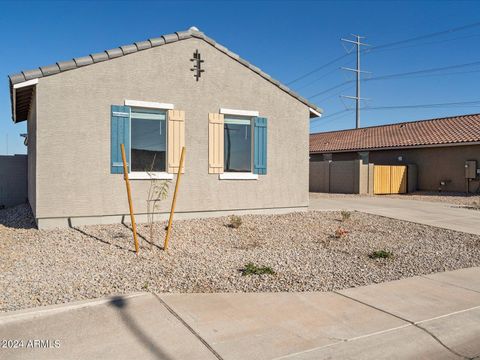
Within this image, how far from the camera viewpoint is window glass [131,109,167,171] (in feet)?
31.0

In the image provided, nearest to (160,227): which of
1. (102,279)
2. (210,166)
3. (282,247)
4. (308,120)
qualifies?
(210,166)

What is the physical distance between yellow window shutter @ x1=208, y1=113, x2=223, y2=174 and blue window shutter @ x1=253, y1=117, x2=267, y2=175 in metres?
0.96

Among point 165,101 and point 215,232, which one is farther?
point 165,101

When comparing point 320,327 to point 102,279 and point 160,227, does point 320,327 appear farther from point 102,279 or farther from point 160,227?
point 160,227

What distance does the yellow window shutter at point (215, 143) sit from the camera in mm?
10141

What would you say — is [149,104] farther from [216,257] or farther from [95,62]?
[216,257]

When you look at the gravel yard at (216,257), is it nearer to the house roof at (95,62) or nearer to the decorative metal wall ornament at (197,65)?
the house roof at (95,62)

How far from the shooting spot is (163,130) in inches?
382

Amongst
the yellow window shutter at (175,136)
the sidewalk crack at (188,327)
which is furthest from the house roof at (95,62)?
the sidewalk crack at (188,327)

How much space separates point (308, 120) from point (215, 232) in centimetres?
479

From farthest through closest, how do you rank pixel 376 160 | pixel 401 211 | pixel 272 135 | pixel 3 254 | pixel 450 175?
pixel 376 160
pixel 450 175
pixel 401 211
pixel 272 135
pixel 3 254

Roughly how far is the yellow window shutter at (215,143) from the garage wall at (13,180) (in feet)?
23.7

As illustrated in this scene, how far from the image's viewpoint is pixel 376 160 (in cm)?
2552

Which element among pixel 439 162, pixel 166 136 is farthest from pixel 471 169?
pixel 166 136
